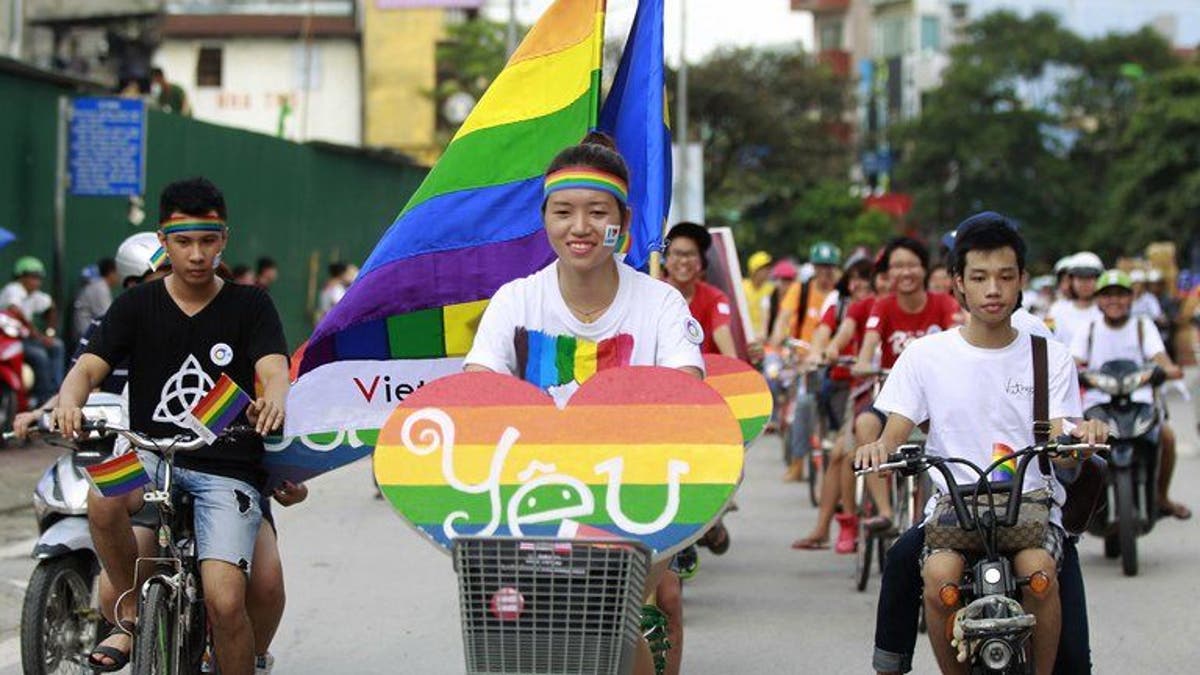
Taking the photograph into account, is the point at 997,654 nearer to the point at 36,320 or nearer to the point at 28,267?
the point at 28,267

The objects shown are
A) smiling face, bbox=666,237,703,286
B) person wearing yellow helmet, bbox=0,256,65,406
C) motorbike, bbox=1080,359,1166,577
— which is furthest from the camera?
person wearing yellow helmet, bbox=0,256,65,406

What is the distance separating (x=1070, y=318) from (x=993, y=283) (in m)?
7.17

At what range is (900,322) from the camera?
10453 mm

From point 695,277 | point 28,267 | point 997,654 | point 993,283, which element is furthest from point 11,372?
point 997,654

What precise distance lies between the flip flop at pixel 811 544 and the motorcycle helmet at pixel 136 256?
16.1 ft

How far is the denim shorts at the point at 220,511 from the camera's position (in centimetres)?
633

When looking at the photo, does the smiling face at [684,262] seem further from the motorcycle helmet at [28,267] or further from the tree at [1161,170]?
the tree at [1161,170]

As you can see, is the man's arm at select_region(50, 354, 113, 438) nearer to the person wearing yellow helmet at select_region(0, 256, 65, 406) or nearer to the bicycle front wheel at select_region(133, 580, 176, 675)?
the bicycle front wheel at select_region(133, 580, 176, 675)

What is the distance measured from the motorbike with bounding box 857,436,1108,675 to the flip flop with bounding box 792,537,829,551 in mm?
6354

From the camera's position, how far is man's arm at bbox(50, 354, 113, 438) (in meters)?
6.20

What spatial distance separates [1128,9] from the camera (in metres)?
81.9

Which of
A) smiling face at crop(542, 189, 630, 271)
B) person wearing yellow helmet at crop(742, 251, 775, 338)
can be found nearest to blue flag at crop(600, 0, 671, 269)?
smiling face at crop(542, 189, 630, 271)

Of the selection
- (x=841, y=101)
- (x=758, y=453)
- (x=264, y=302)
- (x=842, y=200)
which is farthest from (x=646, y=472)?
(x=841, y=101)

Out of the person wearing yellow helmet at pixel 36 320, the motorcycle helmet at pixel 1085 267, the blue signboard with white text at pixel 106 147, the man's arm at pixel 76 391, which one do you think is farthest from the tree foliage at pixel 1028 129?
the man's arm at pixel 76 391
